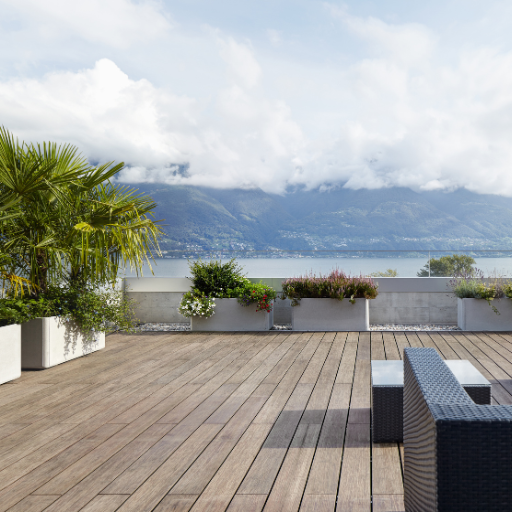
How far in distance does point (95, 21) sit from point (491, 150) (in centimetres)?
8273

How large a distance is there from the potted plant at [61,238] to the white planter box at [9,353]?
405 mm

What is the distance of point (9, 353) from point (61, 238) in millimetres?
1272

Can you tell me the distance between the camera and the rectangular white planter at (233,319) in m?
6.73

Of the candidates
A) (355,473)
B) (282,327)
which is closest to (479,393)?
(355,473)

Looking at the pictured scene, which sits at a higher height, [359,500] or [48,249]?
[48,249]

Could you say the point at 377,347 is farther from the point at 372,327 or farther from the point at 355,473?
the point at 355,473

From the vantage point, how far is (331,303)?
669cm

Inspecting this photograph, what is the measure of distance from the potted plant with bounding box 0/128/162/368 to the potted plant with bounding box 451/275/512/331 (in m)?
4.55

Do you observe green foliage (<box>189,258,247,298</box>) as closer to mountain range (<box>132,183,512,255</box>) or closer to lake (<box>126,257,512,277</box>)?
lake (<box>126,257,512,277</box>)

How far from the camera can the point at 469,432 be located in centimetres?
99

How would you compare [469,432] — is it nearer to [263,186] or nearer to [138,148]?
[263,186]

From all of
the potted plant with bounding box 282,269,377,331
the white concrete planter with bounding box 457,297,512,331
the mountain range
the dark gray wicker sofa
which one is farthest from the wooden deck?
the mountain range

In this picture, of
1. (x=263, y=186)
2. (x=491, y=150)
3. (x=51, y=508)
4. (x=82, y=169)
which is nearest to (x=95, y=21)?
(x=82, y=169)

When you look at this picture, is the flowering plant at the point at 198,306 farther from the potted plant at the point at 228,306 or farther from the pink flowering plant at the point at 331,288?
the pink flowering plant at the point at 331,288
